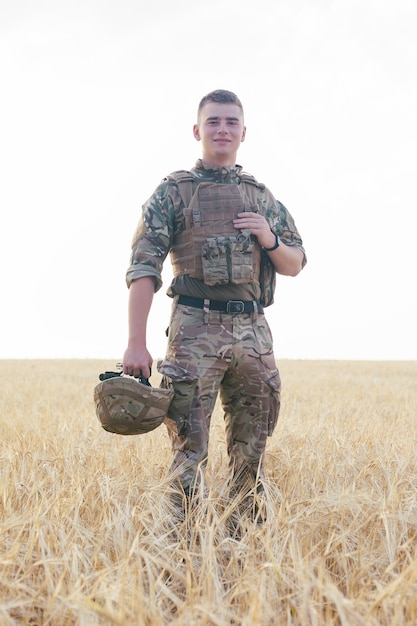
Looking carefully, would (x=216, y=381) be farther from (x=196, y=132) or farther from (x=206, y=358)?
(x=196, y=132)

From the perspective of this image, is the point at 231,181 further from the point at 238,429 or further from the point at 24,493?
the point at 24,493

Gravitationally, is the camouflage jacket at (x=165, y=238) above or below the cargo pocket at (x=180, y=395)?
above

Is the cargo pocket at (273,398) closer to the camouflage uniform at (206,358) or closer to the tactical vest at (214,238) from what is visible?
the camouflage uniform at (206,358)

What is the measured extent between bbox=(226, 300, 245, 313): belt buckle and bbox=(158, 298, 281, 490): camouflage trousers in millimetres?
31

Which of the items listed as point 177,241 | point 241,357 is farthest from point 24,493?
point 177,241

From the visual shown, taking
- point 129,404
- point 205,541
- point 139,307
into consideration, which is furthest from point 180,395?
point 205,541

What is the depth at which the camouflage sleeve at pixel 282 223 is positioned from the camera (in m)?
3.65

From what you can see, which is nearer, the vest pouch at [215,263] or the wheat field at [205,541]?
the wheat field at [205,541]

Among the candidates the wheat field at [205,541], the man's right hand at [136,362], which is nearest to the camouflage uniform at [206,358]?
the man's right hand at [136,362]

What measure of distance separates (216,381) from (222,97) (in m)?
1.63

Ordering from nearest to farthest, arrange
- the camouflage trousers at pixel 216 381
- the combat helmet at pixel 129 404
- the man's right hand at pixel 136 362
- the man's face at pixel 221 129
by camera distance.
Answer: the combat helmet at pixel 129 404, the man's right hand at pixel 136 362, the camouflage trousers at pixel 216 381, the man's face at pixel 221 129

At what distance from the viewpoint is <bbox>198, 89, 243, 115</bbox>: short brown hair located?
3400 mm

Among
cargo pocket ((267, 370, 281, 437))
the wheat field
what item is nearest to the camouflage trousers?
cargo pocket ((267, 370, 281, 437))

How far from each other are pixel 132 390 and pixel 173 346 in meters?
0.42
